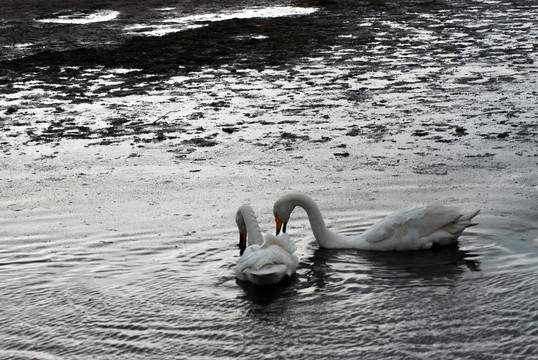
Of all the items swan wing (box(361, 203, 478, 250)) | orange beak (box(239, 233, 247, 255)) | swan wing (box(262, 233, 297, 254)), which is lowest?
orange beak (box(239, 233, 247, 255))

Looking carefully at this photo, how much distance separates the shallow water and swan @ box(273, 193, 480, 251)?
12 cm

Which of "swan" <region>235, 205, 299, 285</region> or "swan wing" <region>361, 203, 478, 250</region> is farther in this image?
"swan wing" <region>361, 203, 478, 250</region>

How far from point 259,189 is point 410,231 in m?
2.60

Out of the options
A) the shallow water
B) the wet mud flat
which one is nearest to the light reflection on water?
the shallow water

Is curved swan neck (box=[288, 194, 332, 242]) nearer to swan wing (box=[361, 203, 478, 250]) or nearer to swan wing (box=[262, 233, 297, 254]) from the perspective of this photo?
swan wing (box=[361, 203, 478, 250])

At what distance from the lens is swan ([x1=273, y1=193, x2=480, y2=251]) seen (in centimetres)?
933

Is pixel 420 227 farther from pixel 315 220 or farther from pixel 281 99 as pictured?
pixel 281 99

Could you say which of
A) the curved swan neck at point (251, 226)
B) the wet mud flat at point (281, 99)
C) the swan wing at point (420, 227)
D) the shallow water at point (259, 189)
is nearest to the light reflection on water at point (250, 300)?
the shallow water at point (259, 189)

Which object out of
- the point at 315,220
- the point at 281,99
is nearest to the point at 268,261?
the point at 315,220

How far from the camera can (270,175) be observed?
12.0m

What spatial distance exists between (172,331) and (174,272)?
1456mm

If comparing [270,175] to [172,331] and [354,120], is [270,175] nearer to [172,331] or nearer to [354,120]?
[354,120]

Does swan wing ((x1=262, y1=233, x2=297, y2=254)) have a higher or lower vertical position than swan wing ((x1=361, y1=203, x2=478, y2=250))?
higher

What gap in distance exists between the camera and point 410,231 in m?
9.36
